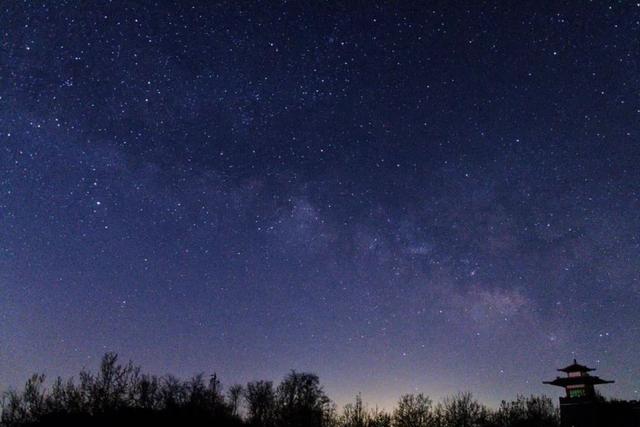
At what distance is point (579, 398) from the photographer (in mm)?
45812

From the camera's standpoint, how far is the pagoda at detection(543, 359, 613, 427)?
43438 mm

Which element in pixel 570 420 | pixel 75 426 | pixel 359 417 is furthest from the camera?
pixel 359 417

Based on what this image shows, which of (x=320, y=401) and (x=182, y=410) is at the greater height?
(x=320, y=401)

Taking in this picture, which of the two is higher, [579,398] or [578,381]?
[578,381]

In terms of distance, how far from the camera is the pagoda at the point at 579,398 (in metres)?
43.4

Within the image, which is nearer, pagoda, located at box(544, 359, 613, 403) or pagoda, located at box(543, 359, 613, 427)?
pagoda, located at box(543, 359, 613, 427)

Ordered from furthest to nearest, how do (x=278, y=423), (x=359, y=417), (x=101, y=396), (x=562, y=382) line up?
(x=359, y=417) < (x=278, y=423) < (x=101, y=396) < (x=562, y=382)

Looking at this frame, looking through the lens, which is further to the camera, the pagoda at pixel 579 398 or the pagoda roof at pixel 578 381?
the pagoda roof at pixel 578 381

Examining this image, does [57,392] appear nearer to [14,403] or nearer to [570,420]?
[14,403]

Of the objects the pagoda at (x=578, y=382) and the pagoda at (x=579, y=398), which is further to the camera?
the pagoda at (x=578, y=382)

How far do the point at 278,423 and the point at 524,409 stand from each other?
3910 cm

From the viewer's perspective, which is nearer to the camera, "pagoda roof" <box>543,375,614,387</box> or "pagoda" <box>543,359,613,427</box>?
"pagoda" <box>543,359,613,427</box>

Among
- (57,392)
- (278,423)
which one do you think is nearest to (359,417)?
(278,423)

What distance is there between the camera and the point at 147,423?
120ft
